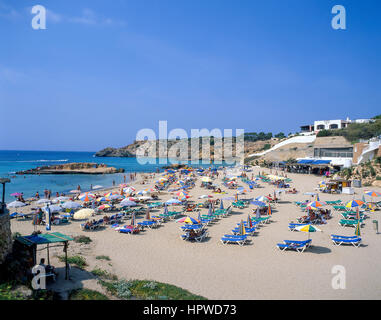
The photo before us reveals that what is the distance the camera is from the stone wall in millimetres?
7574

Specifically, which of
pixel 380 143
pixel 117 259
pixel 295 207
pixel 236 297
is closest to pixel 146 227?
pixel 117 259

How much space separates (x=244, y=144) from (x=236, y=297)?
101 metres

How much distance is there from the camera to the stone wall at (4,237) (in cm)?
757

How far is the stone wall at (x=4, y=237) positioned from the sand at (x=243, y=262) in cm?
213

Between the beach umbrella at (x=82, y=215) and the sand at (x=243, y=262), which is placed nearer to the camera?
the sand at (x=243, y=262)

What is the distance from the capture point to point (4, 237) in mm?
7754

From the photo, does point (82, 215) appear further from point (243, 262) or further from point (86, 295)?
point (243, 262)

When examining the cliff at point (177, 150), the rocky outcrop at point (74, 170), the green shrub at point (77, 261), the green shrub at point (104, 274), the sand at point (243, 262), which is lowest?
the sand at point (243, 262)

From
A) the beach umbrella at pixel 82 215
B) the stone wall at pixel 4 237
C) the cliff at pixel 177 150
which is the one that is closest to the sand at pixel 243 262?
the beach umbrella at pixel 82 215

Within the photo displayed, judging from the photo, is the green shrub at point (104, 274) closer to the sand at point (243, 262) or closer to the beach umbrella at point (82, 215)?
the sand at point (243, 262)

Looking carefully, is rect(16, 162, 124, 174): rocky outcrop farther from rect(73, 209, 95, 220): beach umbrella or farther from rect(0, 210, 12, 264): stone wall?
rect(0, 210, 12, 264): stone wall

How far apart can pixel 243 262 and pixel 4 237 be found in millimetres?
7676

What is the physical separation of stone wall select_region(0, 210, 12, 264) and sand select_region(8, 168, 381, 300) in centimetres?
213

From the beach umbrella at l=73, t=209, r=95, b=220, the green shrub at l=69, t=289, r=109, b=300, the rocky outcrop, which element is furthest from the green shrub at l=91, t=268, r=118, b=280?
the rocky outcrop
